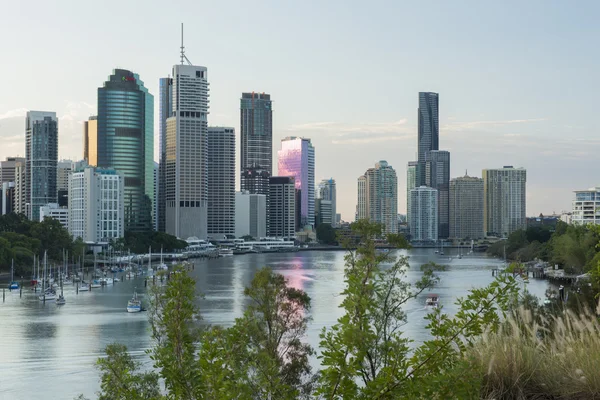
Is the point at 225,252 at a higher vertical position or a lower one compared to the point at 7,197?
lower

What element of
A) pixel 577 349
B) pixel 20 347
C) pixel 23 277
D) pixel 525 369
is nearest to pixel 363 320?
pixel 525 369

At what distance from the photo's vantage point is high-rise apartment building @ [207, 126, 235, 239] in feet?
600

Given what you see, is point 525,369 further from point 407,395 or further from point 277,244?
point 277,244

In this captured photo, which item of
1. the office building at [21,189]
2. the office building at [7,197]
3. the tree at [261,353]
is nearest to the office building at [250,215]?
the office building at [21,189]

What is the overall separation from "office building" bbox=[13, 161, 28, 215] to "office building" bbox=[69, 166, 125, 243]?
35.3 m

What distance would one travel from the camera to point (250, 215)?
195250 mm

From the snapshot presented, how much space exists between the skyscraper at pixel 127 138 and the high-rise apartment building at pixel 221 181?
81.8 feet

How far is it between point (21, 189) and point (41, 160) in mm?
12448

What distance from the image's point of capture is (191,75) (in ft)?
577

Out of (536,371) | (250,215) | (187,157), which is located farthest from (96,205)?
(536,371)

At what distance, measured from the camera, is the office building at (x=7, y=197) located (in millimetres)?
180125

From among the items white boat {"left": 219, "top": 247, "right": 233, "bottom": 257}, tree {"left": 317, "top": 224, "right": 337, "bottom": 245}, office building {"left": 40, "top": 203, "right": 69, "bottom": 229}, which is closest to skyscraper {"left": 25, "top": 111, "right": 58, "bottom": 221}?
office building {"left": 40, "top": 203, "right": 69, "bottom": 229}

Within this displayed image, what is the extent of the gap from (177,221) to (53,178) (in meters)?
27.0

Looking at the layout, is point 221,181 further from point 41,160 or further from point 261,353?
point 261,353
